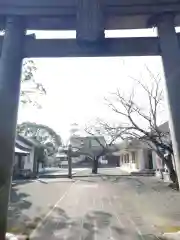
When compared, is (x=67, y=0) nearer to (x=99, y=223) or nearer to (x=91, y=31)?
(x=91, y=31)

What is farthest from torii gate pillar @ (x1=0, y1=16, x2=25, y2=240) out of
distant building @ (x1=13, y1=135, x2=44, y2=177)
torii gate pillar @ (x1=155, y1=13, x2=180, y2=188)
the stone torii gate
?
distant building @ (x1=13, y1=135, x2=44, y2=177)

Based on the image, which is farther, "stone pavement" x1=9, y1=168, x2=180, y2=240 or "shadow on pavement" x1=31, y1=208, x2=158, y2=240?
"stone pavement" x1=9, y1=168, x2=180, y2=240

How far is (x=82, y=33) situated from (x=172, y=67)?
4.34 ft

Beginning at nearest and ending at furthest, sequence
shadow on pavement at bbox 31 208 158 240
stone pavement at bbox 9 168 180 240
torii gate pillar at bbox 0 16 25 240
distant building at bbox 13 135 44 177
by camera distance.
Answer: torii gate pillar at bbox 0 16 25 240, shadow on pavement at bbox 31 208 158 240, stone pavement at bbox 9 168 180 240, distant building at bbox 13 135 44 177

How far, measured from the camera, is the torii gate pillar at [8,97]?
291 centimetres

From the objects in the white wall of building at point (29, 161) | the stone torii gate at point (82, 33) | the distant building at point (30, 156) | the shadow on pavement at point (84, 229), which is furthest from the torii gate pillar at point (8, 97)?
the white wall of building at point (29, 161)

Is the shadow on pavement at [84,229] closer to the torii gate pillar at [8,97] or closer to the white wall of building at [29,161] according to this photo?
the torii gate pillar at [8,97]

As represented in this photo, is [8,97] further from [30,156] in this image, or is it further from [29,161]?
[30,156]

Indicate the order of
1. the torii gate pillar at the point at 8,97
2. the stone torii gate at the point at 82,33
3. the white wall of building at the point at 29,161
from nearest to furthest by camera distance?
the torii gate pillar at the point at 8,97 < the stone torii gate at the point at 82,33 < the white wall of building at the point at 29,161

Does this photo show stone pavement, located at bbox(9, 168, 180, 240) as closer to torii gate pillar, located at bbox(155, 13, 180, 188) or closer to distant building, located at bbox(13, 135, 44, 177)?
torii gate pillar, located at bbox(155, 13, 180, 188)

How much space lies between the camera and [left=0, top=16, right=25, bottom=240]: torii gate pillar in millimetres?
2906

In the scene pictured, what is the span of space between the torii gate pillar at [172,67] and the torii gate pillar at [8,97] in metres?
2.04

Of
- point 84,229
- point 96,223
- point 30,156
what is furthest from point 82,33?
point 30,156

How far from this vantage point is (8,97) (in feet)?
10.3
